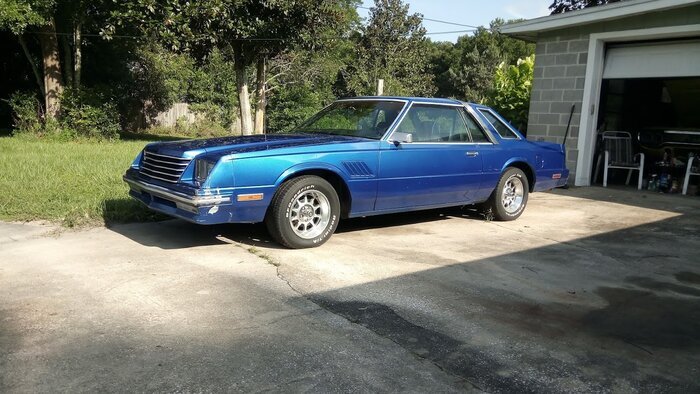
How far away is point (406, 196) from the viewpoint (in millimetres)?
6258

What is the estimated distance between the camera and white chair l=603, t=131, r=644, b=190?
36.9ft

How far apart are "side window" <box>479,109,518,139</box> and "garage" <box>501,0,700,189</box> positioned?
413 centimetres

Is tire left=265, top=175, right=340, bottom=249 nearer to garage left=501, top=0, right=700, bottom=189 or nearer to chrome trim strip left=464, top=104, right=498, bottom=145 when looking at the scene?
chrome trim strip left=464, top=104, right=498, bottom=145

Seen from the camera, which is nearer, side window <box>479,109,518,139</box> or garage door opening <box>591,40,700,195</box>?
side window <box>479,109,518,139</box>

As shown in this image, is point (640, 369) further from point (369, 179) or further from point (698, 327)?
point (369, 179)

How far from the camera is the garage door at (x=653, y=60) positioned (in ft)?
32.2

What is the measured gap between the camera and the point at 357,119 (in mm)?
6531

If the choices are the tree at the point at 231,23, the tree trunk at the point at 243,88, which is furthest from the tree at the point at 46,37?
the tree trunk at the point at 243,88

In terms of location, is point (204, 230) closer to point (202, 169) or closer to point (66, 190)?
point (202, 169)

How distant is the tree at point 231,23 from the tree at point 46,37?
1.71 metres

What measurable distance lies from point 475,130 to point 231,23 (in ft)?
29.7

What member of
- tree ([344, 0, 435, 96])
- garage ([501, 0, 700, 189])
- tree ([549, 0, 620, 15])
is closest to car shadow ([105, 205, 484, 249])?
garage ([501, 0, 700, 189])

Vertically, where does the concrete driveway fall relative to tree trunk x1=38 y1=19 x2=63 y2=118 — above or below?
below

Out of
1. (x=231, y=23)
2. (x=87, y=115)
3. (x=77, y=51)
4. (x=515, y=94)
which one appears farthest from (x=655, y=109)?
(x=77, y=51)
